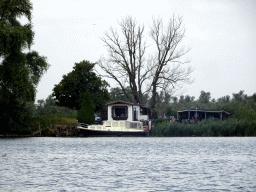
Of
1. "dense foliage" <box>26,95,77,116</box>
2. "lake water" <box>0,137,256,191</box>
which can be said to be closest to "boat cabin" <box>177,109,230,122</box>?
"dense foliage" <box>26,95,77,116</box>

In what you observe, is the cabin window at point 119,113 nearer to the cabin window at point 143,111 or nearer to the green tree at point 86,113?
the cabin window at point 143,111

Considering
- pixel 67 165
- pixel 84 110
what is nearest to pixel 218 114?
pixel 84 110

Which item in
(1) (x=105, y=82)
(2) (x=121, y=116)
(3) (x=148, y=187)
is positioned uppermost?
(1) (x=105, y=82)

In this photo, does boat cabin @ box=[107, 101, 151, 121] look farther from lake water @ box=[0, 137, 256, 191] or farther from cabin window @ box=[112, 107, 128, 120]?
lake water @ box=[0, 137, 256, 191]

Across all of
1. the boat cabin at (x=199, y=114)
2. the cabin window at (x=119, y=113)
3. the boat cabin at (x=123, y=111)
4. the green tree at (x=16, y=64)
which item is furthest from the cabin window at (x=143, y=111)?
the green tree at (x=16, y=64)

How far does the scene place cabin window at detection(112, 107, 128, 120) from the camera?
67444 mm

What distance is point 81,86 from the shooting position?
7738 cm

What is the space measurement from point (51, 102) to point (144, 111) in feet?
166

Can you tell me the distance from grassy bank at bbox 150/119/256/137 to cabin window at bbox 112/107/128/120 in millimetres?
14221

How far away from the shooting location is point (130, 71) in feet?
230

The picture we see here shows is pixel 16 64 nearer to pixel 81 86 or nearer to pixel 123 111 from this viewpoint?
pixel 123 111

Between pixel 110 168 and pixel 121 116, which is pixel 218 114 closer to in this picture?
pixel 121 116

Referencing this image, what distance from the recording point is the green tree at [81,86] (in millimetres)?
77188

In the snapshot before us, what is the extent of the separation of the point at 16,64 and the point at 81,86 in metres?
29.2
